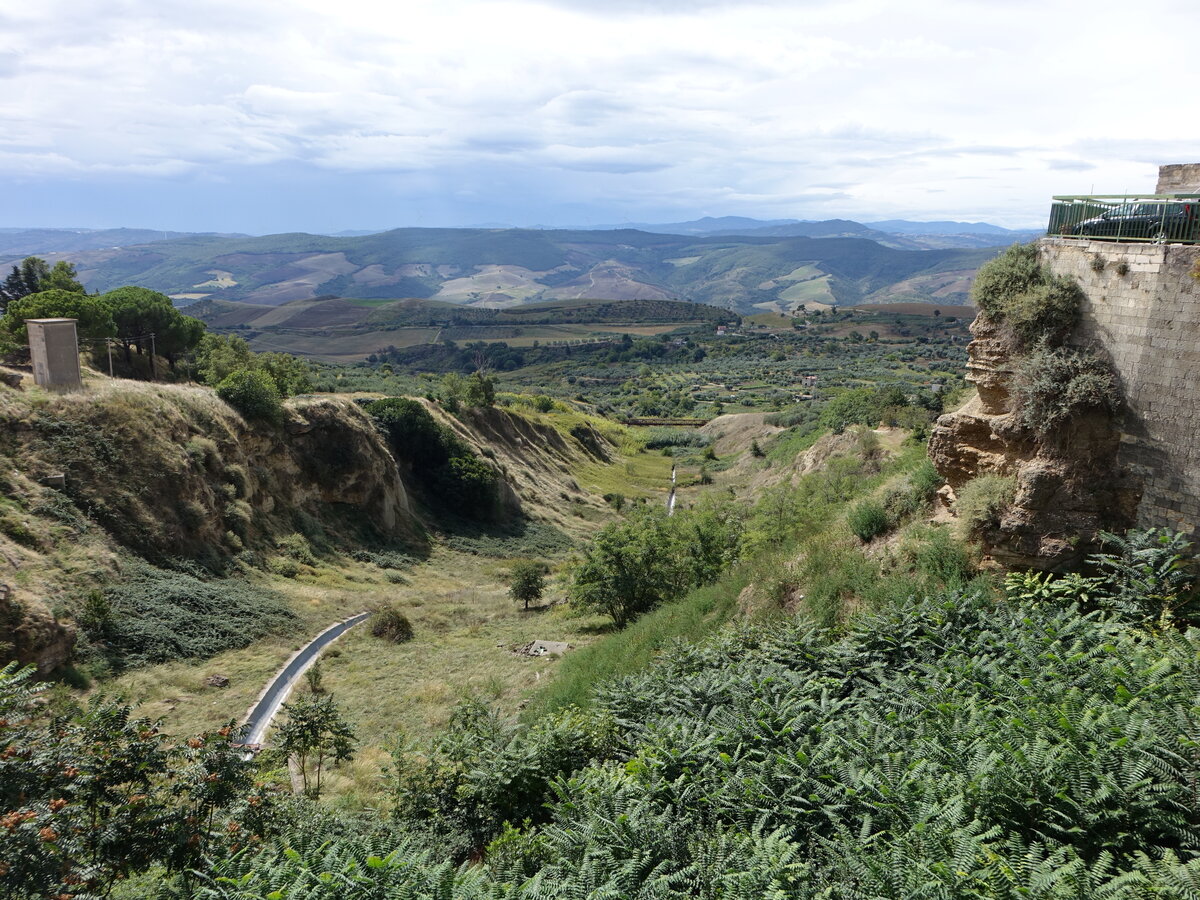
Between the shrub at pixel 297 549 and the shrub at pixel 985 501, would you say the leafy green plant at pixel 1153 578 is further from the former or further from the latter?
the shrub at pixel 297 549

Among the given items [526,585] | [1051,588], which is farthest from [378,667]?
[1051,588]

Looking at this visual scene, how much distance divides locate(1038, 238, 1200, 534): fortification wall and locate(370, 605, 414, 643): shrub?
74.8 ft

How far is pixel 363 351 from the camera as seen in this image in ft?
563

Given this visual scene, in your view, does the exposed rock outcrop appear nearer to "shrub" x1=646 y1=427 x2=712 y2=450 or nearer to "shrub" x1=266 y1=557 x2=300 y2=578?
"shrub" x1=266 y1=557 x2=300 y2=578

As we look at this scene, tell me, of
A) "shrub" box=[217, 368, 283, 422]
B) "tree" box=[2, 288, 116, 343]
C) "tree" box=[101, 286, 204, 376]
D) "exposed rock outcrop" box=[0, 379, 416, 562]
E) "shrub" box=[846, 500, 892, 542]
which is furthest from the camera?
"tree" box=[101, 286, 204, 376]

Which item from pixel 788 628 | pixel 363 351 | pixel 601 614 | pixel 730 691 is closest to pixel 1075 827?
pixel 730 691

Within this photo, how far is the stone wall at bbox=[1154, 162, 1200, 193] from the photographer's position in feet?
35.7

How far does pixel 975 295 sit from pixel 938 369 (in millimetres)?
112828

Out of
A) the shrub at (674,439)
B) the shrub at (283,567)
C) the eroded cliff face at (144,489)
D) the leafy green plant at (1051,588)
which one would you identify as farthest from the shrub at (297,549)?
the shrub at (674,439)

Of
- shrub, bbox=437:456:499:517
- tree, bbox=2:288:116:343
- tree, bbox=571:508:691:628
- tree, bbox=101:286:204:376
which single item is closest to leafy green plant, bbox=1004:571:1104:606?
tree, bbox=571:508:691:628

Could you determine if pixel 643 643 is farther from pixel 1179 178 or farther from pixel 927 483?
pixel 1179 178

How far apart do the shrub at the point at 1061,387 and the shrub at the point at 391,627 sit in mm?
21796

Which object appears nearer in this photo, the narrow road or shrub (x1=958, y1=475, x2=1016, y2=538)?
shrub (x1=958, y1=475, x2=1016, y2=538)

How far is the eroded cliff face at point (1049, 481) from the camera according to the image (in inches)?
417
